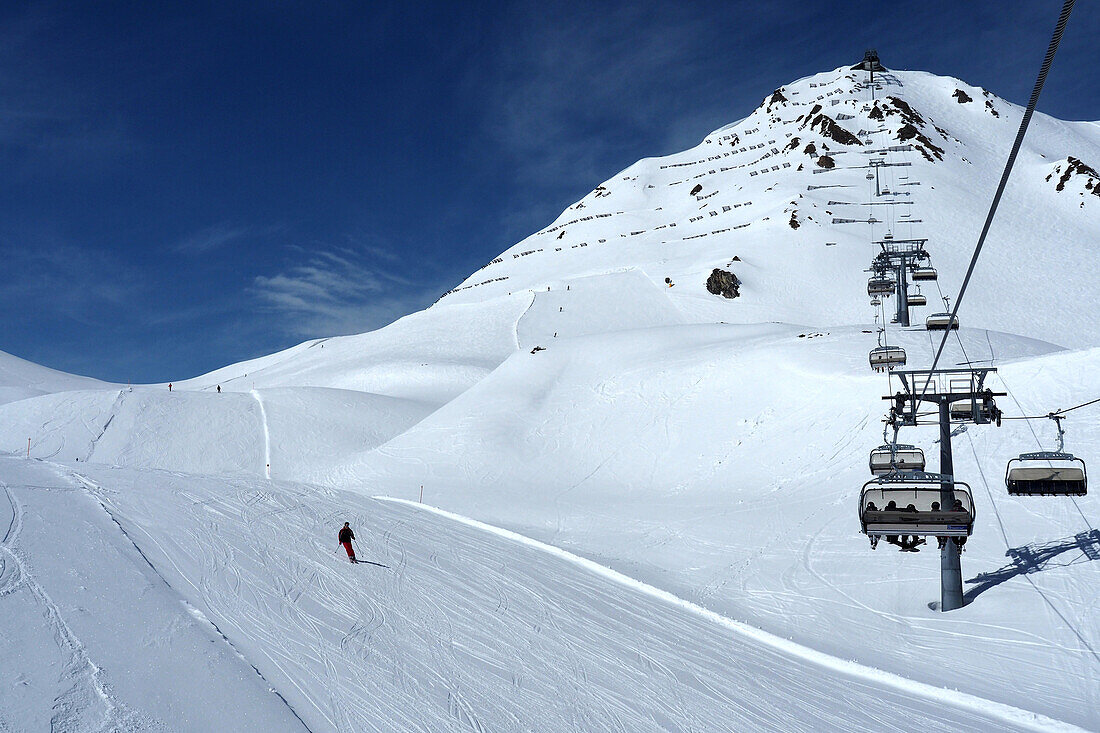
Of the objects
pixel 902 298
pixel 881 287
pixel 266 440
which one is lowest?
pixel 266 440

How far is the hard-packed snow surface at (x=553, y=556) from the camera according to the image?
934cm

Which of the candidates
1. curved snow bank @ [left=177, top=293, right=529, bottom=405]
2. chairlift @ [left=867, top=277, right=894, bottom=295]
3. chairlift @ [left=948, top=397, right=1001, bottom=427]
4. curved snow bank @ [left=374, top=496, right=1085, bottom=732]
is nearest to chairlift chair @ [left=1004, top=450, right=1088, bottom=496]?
chairlift @ [left=948, top=397, right=1001, bottom=427]

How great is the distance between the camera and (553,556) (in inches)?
765

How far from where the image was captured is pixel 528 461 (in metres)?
34.9

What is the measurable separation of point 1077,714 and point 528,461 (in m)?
25.7

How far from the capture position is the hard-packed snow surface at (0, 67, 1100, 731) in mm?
9336

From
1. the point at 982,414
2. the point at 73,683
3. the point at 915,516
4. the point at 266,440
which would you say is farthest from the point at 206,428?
the point at 982,414

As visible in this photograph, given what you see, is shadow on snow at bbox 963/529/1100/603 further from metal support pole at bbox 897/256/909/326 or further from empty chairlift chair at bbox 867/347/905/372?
metal support pole at bbox 897/256/909/326

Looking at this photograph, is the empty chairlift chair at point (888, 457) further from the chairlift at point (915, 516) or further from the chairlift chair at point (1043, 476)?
the chairlift at point (915, 516)

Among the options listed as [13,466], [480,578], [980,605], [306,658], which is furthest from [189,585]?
[980,605]

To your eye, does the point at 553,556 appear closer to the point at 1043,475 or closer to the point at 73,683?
the point at 1043,475

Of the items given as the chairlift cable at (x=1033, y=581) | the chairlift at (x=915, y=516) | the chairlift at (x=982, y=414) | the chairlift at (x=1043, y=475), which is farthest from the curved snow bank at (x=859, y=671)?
the chairlift at (x=982, y=414)

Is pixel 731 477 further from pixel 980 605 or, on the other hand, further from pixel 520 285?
pixel 520 285

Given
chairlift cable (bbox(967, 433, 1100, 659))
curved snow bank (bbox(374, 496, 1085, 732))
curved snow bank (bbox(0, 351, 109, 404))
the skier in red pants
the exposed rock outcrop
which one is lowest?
curved snow bank (bbox(374, 496, 1085, 732))
